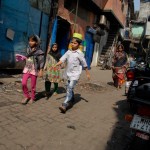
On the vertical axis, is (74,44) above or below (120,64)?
above

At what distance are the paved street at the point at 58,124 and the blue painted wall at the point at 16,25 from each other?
7.57ft

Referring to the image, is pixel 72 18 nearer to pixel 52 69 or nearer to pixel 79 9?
pixel 79 9

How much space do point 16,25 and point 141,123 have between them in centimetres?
743

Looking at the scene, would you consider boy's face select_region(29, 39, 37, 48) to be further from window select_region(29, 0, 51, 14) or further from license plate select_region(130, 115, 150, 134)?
window select_region(29, 0, 51, 14)

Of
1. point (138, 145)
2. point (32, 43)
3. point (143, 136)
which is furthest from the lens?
point (32, 43)

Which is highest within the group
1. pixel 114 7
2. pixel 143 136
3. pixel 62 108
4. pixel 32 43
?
pixel 114 7

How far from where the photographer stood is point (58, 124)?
4969 millimetres

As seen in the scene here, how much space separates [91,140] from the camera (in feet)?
14.4

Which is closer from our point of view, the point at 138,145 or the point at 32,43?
the point at 138,145

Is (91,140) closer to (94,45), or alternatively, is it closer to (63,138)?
(63,138)

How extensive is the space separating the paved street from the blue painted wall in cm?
231

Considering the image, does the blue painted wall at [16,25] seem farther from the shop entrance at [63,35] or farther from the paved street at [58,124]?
the shop entrance at [63,35]

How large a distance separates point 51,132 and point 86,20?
13124mm

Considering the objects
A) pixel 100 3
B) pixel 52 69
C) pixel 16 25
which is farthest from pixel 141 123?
pixel 100 3
